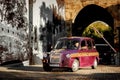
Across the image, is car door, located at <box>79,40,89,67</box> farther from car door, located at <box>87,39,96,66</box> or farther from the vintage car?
car door, located at <box>87,39,96,66</box>

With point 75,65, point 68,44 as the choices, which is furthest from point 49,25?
point 75,65

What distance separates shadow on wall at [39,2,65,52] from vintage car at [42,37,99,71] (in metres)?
6.08

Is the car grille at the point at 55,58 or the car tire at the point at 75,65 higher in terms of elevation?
the car grille at the point at 55,58

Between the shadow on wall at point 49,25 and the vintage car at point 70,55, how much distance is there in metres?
6.08

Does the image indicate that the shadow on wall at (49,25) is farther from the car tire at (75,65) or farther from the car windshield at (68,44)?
the car tire at (75,65)

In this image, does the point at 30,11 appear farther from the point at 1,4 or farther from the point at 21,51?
the point at 1,4

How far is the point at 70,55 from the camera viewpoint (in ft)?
68.7

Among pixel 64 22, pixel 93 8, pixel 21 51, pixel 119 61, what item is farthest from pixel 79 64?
pixel 93 8

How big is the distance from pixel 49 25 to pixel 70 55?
380 inches

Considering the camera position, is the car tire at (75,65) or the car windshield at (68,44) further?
the car windshield at (68,44)

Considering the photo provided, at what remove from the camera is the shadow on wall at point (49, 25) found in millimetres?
28812

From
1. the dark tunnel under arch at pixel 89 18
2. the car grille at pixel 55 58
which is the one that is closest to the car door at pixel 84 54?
the car grille at pixel 55 58

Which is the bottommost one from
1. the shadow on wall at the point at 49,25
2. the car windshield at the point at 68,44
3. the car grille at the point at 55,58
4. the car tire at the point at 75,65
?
the car tire at the point at 75,65

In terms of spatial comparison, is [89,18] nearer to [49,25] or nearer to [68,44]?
[49,25]
